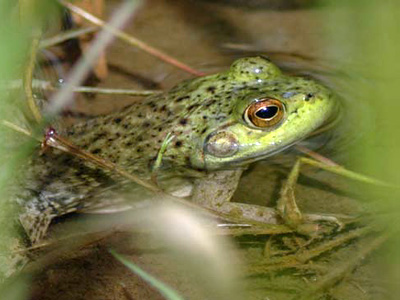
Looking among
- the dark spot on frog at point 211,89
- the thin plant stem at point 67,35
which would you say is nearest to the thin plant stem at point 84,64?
the thin plant stem at point 67,35

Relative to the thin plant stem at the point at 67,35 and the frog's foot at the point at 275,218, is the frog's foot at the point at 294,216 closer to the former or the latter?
the frog's foot at the point at 275,218

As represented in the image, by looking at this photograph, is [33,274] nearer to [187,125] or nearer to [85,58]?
[187,125]

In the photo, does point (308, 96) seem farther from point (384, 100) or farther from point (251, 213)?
point (384, 100)

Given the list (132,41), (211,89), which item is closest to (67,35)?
(132,41)

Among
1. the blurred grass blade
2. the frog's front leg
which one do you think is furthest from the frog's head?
the blurred grass blade

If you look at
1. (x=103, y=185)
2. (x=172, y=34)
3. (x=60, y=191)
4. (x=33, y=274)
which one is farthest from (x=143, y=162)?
(x=172, y=34)

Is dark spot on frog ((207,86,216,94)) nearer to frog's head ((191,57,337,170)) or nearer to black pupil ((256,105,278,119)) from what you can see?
frog's head ((191,57,337,170))
